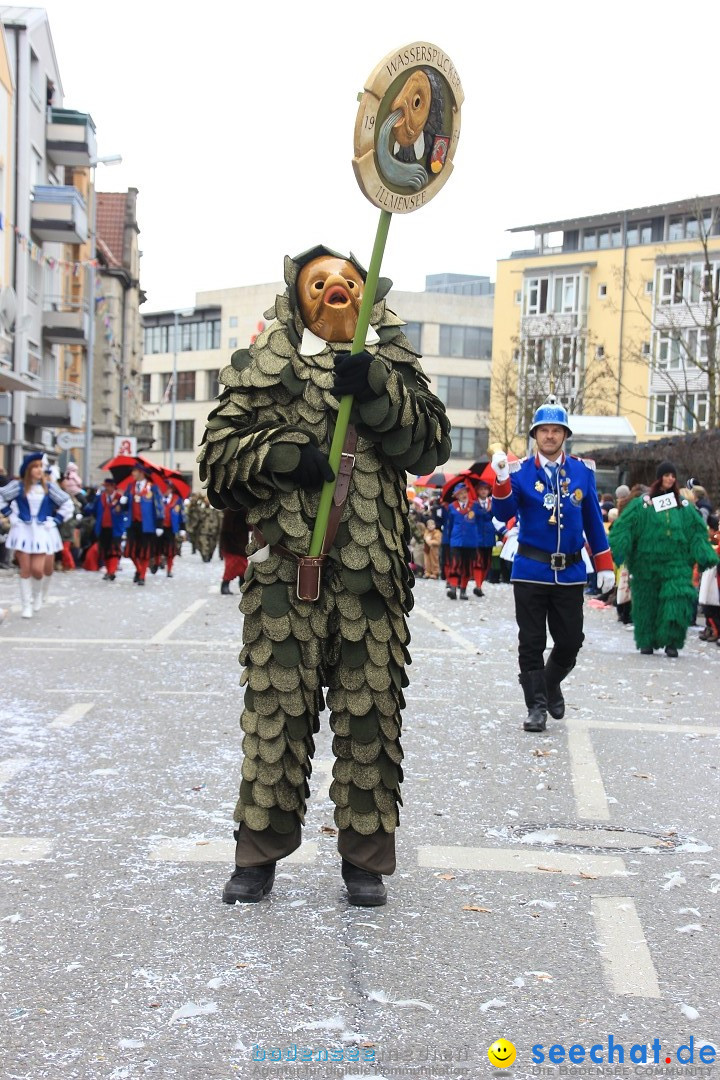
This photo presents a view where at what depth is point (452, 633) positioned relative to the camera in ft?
47.0

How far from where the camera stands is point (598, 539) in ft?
27.0

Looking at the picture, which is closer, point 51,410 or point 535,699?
point 535,699

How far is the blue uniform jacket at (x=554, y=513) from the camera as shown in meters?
8.07

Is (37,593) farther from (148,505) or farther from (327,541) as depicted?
(327,541)

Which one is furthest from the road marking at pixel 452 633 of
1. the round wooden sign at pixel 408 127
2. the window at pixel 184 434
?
the window at pixel 184 434

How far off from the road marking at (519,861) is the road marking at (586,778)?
2.29 feet

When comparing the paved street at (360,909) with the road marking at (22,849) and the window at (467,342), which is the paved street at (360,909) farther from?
the window at (467,342)

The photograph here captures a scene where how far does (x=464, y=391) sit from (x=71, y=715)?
76401 millimetres

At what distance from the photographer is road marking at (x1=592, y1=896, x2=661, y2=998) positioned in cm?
367

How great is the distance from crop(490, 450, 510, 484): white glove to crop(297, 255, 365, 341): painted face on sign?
355 centimetres

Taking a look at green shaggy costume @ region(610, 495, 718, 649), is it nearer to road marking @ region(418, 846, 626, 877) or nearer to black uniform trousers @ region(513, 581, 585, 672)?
black uniform trousers @ region(513, 581, 585, 672)

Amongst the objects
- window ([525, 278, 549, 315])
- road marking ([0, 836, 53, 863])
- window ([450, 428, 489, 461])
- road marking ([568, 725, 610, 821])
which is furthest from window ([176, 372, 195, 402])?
road marking ([0, 836, 53, 863])

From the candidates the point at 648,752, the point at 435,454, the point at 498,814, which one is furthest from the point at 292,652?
the point at 648,752

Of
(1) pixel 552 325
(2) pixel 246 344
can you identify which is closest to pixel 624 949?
(1) pixel 552 325
